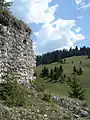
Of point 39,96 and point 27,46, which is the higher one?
point 27,46

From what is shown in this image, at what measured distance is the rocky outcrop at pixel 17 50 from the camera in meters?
17.8

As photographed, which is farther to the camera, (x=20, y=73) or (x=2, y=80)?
(x=20, y=73)

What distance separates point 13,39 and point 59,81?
99766 millimetres

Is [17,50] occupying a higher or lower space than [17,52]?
higher

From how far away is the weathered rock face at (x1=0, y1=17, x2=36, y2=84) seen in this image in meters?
17.8

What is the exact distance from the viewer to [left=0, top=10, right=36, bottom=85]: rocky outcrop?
1783cm

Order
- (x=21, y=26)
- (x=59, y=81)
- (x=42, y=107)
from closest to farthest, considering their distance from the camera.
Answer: (x=42, y=107) → (x=21, y=26) → (x=59, y=81)

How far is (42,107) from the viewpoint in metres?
16.0

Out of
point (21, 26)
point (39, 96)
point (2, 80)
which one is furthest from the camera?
point (21, 26)

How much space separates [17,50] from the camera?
19.0 m

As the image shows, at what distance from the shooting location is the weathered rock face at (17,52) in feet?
58.4

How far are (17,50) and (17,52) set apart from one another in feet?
0.38

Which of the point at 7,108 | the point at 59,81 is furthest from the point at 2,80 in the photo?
the point at 59,81

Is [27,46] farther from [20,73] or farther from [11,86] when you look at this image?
[11,86]
